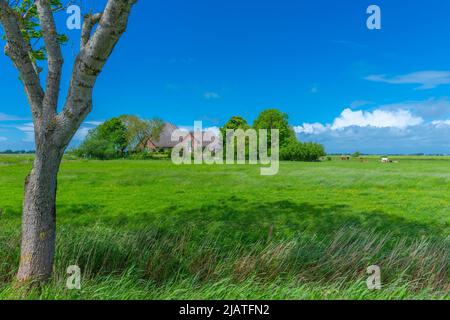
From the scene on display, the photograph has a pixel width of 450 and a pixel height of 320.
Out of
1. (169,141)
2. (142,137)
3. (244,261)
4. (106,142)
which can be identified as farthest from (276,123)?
(244,261)

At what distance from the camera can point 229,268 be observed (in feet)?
15.4

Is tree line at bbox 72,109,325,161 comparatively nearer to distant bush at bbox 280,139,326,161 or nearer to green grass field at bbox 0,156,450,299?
distant bush at bbox 280,139,326,161

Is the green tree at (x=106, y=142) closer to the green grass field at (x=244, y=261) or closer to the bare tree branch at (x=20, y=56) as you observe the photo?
the green grass field at (x=244, y=261)

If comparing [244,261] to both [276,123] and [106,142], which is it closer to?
[276,123]

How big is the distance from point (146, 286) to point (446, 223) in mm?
10757

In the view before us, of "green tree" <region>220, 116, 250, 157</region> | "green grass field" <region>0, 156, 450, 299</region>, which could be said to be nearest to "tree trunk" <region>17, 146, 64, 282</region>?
"green grass field" <region>0, 156, 450, 299</region>

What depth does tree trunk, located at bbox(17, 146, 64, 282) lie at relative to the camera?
3.87m

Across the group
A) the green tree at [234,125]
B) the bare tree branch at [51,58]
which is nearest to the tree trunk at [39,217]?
the bare tree branch at [51,58]

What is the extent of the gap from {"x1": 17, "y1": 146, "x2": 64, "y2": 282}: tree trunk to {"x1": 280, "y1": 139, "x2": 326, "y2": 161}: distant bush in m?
53.6

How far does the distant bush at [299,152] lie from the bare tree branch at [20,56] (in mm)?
53641

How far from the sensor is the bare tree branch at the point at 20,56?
3805mm

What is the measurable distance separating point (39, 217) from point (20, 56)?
7.17ft
